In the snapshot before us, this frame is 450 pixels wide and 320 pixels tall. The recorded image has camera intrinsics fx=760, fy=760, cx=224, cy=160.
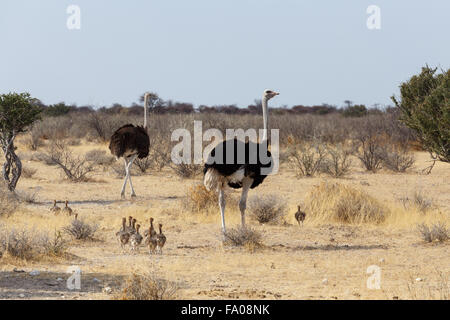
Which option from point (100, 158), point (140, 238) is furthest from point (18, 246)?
point (100, 158)

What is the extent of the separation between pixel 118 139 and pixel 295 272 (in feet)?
27.6

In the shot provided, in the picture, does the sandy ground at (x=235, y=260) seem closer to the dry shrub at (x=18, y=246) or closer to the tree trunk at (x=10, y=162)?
the dry shrub at (x=18, y=246)

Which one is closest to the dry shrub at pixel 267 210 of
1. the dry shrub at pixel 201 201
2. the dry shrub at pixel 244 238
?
the dry shrub at pixel 201 201

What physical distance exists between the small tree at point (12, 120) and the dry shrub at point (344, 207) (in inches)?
247

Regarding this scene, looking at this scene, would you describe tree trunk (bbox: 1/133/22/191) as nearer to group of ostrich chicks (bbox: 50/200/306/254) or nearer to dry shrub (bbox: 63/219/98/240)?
dry shrub (bbox: 63/219/98/240)

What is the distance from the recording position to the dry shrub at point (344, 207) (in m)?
12.9

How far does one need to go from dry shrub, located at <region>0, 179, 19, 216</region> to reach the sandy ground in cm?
17

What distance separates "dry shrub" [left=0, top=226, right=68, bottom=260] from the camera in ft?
30.9

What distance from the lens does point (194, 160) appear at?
20688 millimetres

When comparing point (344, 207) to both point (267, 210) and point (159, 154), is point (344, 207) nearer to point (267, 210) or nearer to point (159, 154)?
point (267, 210)

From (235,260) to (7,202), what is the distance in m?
5.24

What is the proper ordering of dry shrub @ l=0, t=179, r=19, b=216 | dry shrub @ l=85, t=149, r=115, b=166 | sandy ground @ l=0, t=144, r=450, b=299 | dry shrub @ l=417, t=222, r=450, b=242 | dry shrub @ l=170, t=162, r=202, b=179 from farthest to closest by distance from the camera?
dry shrub @ l=85, t=149, r=115, b=166 → dry shrub @ l=170, t=162, r=202, b=179 → dry shrub @ l=0, t=179, r=19, b=216 → dry shrub @ l=417, t=222, r=450, b=242 → sandy ground @ l=0, t=144, r=450, b=299

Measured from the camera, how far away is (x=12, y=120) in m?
15.7

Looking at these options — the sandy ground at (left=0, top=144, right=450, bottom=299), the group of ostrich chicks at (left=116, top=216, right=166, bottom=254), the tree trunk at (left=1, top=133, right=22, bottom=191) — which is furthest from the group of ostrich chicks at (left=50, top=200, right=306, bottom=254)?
the tree trunk at (left=1, top=133, right=22, bottom=191)
